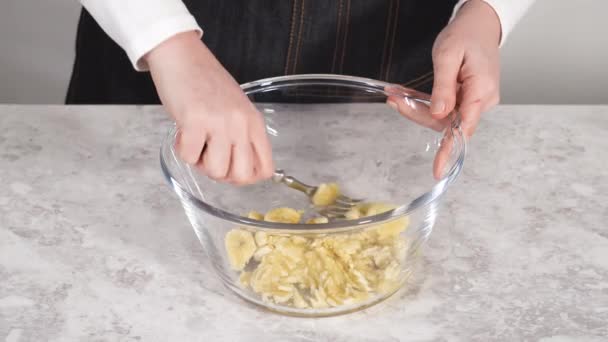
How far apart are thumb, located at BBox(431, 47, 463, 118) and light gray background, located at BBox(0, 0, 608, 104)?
2.29 feet

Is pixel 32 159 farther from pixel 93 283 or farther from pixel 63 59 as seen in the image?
pixel 63 59

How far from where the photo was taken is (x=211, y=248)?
0.79 meters

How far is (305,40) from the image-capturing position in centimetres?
114

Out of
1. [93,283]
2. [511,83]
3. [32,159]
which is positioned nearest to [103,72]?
[32,159]

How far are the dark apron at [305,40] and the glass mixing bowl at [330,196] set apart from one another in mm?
155

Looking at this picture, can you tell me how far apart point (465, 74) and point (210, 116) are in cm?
32

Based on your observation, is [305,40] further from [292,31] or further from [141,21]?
[141,21]

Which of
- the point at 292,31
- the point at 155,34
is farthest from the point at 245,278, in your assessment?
the point at 292,31

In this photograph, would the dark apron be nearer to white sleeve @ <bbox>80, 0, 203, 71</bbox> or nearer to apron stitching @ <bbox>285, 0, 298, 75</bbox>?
apron stitching @ <bbox>285, 0, 298, 75</bbox>

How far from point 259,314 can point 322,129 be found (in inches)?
12.8

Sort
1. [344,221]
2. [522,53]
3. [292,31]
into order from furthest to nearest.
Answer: [522,53] < [292,31] < [344,221]

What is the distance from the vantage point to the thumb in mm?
865

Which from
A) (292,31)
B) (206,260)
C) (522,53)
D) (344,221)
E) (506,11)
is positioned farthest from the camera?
(522,53)

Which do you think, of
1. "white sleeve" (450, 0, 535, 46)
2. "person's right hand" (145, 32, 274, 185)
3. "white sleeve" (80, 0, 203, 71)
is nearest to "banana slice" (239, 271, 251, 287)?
"person's right hand" (145, 32, 274, 185)
